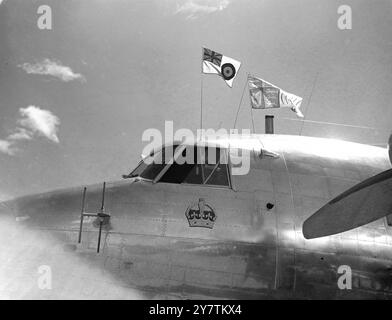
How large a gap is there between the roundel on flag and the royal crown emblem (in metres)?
7.60

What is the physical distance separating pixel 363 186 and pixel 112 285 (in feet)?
15.0

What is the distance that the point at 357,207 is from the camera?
26.2 ft

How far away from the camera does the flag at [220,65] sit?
15.5m

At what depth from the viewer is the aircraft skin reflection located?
8070mm

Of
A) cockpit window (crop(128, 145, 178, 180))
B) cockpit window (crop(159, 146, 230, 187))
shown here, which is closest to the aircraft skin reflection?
cockpit window (crop(159, 146, 230, 187))

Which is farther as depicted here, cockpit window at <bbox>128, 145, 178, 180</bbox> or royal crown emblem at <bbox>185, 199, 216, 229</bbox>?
cockpit window at <bbox>128, 145, 178, 180</bbox>

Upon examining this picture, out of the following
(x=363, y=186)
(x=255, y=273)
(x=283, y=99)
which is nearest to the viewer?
(x=363, y=186)

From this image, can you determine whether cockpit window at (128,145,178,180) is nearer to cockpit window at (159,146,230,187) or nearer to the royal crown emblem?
cockpit window at (159,146,230,187)

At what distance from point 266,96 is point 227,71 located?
153 cm

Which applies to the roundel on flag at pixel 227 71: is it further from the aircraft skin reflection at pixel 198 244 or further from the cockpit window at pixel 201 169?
the aircraft skin reflection at pixel 198 244

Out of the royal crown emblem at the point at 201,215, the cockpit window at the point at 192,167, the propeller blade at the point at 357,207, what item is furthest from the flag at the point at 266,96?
the propeller blade at the point at 357,207
